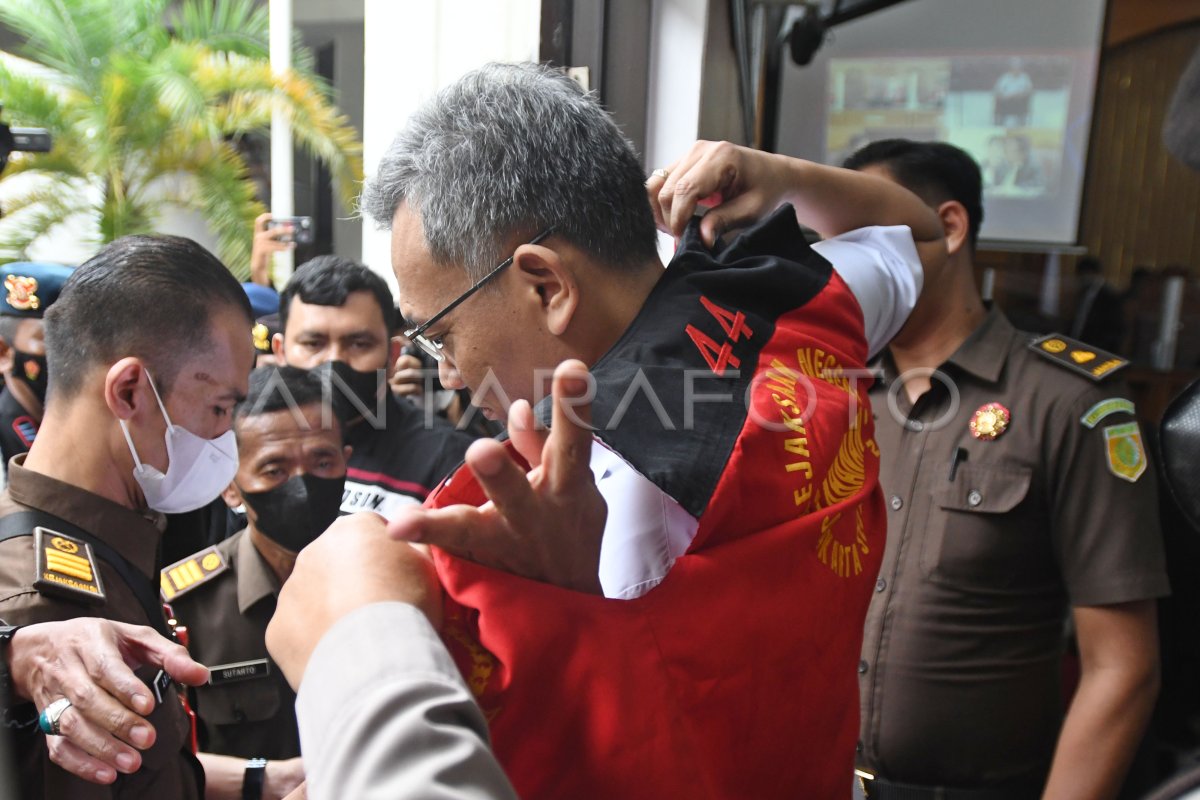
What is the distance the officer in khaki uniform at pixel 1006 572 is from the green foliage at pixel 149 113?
66.1 inches

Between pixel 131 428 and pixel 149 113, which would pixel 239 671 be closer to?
pixel 131 428

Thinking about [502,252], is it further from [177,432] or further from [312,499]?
[312,499]

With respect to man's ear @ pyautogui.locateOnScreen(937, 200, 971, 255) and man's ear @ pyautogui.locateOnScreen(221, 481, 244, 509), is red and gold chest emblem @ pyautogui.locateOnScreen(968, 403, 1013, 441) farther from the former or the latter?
man's ear @ pyautogui.locateOnScreen(221, 481, 244, 509)

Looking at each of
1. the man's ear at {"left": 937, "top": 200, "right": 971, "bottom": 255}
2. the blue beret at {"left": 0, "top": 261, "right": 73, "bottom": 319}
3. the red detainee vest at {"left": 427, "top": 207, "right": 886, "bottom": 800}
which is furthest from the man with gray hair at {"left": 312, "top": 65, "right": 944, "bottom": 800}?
the blue beret at {"left": 0, "top": 261, "right": 73, "bottom": 319}

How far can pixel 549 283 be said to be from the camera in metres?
0.92

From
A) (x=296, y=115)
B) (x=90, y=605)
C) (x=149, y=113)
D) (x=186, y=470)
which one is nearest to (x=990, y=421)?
(x=186, y=470)

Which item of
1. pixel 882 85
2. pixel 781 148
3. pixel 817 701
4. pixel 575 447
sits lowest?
pixel 817 701

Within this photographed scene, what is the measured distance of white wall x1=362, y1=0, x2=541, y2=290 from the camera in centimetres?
218

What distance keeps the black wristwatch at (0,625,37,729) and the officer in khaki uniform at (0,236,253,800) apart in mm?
96

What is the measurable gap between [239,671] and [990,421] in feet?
4.76

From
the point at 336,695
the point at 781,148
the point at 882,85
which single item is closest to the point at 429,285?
the point at 336,695

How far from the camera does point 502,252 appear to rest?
923 mm

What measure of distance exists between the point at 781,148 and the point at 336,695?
4310 mm

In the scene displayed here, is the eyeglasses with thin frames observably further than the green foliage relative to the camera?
No
